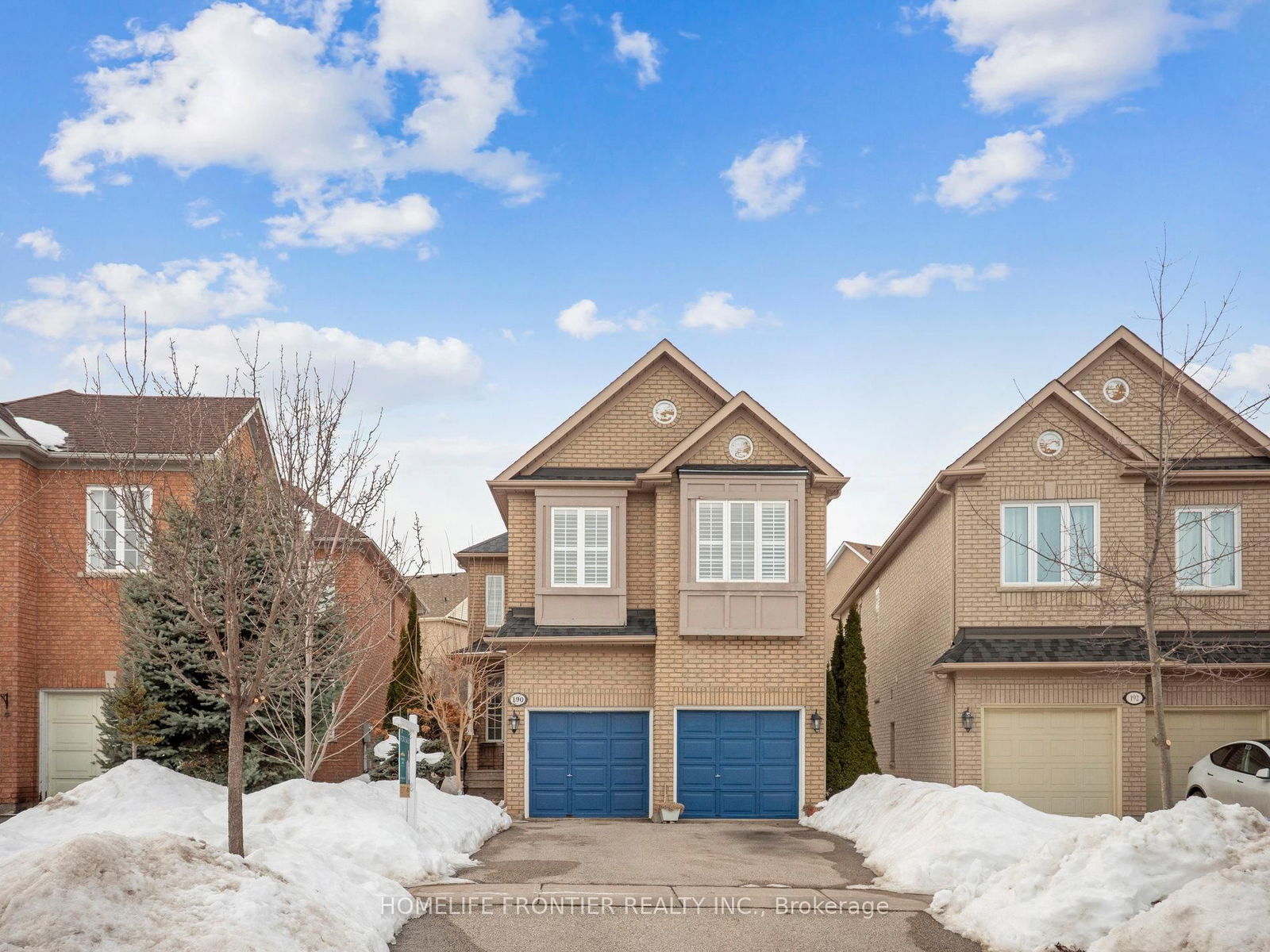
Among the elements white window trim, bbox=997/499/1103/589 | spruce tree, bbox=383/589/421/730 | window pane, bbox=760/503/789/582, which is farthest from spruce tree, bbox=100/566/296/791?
white window trim, bbox=997/499/1103/589

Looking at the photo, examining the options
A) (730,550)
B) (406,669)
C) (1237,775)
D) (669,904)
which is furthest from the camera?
(406,669)

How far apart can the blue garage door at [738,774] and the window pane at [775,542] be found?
120 inches

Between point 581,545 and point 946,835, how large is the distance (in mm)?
10563

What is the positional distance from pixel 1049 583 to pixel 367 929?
49.1 ft

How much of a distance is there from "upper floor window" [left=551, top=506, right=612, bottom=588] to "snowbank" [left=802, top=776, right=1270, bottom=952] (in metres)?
9.97

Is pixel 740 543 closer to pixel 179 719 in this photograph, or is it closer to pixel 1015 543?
pixel 1015 543

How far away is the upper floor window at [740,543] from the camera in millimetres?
22094

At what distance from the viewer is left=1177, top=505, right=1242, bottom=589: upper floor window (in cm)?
2148

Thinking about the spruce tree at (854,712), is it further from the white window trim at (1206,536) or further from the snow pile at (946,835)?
the white window trim at (1206,536)

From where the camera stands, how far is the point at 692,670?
22.2 meters

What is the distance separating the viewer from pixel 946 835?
14.0 metres

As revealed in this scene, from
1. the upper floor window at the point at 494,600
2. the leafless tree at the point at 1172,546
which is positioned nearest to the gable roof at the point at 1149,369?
the leafless tree at the point at 1172,546

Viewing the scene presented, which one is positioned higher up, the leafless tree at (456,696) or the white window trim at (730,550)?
the white window trim at (730,550)

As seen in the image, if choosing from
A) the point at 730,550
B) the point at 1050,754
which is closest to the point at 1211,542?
the point at 1050,754
